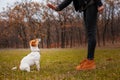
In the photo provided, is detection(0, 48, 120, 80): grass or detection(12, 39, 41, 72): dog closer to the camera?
detection(0, 48, 120, 80): grass

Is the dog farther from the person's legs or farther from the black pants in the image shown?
the black pants

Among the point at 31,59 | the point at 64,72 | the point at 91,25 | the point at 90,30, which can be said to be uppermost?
the point at 91,25

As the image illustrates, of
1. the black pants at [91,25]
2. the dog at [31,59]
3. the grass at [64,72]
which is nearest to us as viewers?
the grass at [64,72]

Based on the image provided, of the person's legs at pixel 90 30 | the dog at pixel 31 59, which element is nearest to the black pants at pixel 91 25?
the person's legs at pixel 90 30

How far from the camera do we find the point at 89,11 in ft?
21.9

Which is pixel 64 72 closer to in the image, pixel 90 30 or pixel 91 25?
pixel 90 30

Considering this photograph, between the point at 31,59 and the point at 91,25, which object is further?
the point at 31,59

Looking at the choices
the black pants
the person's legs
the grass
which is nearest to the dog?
the grass

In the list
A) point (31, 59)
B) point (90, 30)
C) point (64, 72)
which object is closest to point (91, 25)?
point (90, 30)

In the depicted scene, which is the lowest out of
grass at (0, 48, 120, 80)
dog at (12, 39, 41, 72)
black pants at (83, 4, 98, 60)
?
grass at (0, 48, 120, 80)

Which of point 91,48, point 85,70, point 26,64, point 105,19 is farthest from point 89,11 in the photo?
point 105,19

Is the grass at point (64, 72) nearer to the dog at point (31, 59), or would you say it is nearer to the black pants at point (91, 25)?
the dog at point (31, 59)

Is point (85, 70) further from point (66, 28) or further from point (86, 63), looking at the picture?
point (66, 28)

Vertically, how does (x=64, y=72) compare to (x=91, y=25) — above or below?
below
